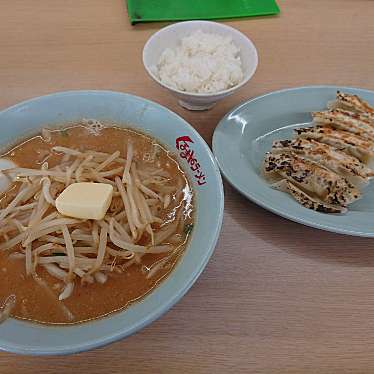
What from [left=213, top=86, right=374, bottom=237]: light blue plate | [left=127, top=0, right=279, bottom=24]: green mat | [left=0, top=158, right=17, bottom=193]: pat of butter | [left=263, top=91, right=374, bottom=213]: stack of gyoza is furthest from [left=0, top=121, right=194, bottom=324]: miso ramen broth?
[left=127, top=0, right=279, bottom=24]: green mat

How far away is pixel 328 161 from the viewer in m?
1.29

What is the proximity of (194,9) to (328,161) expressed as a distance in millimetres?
1061

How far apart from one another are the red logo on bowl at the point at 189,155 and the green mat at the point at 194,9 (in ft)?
2.96

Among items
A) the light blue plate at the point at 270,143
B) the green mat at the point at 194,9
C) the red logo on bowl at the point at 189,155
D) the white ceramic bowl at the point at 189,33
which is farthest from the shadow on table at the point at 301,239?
the green mat at the point at 194,9

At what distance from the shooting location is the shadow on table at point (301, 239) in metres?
1.17

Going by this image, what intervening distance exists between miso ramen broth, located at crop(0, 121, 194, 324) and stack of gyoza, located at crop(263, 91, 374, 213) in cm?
33

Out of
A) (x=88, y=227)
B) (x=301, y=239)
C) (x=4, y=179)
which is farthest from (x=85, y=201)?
(x=301, y=239)

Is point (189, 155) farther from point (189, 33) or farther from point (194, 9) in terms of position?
point (194, 9)

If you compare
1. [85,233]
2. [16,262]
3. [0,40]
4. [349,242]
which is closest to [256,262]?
[349,242]

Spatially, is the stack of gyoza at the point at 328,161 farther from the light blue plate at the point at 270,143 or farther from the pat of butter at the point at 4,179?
the pat of butter at the point at 4,179

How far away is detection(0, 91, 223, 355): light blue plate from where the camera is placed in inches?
32.6

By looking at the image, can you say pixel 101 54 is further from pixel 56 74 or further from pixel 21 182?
pixel 21 182

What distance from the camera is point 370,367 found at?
96cm

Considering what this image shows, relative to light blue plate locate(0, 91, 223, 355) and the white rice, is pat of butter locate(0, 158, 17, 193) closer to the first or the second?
light blue plate locate(0, 91, 223, 355)
